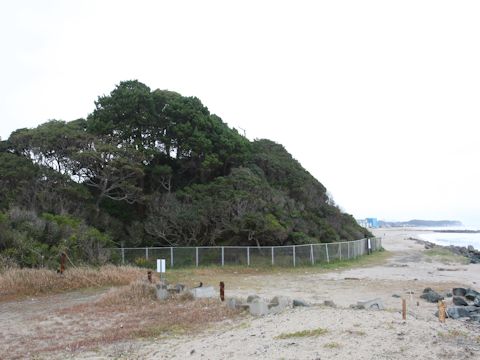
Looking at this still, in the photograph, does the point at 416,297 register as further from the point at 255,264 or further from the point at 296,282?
the point at 255,264

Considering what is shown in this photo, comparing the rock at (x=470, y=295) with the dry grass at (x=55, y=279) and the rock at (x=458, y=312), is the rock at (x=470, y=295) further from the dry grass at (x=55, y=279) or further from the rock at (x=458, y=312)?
the dry grass at (x=55, y=279)

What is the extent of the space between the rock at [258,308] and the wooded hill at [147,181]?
12569mm

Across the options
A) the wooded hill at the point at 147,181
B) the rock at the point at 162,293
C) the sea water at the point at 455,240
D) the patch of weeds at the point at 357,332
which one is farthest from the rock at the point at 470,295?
the sea water at the point at 455,240

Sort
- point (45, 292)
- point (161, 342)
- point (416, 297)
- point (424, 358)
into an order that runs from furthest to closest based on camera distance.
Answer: point (45, 292) < point (416, 297) < point (161, 342) < point (424, 358)

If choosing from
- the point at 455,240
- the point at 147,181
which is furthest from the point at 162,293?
the point at 455,240

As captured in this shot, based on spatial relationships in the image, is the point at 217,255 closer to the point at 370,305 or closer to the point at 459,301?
the point at 459,301

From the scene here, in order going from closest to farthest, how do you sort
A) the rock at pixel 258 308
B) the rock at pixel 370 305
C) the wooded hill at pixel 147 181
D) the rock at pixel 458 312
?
1. the rock at pixel 370 305
2. the rock at pixel 458 312
3. the rock at pixel 258 308
4. the wooded hill at pixel 147 181

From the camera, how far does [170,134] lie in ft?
101

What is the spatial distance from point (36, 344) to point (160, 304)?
4292 millimetres

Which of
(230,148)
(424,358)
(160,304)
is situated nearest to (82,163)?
(230,148)

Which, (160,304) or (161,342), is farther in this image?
(160,304)

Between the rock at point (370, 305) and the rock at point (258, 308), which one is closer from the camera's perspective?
the rock at point (370, 305)

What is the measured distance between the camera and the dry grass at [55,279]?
16370 mm

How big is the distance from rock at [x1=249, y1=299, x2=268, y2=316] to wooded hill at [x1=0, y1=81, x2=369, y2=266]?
12569mm
